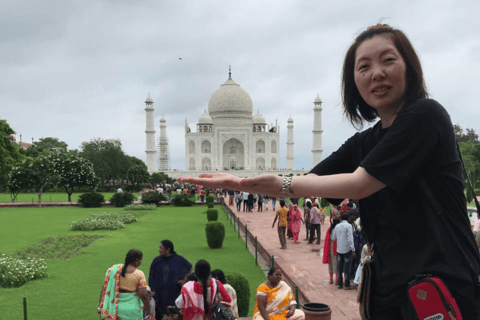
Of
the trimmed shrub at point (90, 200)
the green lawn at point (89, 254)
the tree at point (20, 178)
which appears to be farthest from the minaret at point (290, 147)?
the green lawn at point (89, 254)

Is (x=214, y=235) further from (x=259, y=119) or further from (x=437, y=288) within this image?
(x=259, y=119)

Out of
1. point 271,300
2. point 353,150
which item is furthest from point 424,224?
point 271,300

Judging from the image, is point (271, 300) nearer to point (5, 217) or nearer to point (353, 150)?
point (353, 150)

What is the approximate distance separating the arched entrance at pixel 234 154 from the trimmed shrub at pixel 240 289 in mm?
50580

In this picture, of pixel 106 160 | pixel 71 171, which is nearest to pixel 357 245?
pixel 71 171

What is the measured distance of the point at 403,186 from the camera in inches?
43.3

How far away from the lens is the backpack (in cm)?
395

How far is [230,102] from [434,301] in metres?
55.1

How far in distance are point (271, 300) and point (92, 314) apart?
2.76 m

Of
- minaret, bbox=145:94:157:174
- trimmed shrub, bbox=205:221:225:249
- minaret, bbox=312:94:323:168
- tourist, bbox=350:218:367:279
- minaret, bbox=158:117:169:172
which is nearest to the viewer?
tourist, bbox=350:218:367:279

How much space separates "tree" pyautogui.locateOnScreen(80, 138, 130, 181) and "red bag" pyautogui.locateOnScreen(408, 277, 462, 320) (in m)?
42.4

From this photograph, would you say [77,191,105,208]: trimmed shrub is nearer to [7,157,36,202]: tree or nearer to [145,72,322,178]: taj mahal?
[7,157,36,202]: tree

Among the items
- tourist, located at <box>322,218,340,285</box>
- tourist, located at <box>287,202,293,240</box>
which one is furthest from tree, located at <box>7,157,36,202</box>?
tourist, located at <box>322,218,340,285</box>

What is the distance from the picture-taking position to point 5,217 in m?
17.3
